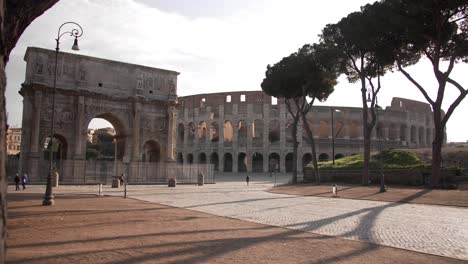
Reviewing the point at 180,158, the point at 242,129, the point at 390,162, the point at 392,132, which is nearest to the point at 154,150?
the point at 390,162

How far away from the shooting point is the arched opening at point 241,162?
5534cm

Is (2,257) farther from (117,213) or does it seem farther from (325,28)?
(325,28)

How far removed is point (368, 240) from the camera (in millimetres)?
7598

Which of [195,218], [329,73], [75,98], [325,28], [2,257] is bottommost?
[195,218]

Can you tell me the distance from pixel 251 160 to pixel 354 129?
50.7ft

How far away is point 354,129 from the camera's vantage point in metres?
56.4

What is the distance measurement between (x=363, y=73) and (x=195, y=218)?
1766 centimetres

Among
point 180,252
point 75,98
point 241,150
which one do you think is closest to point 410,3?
point 180,252

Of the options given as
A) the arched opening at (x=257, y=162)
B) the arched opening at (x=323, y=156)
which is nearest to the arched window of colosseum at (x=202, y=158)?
the arched opening at (x=257, y=162)

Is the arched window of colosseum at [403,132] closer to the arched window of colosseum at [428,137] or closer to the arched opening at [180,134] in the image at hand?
the arched window of colosseum at [428,137]

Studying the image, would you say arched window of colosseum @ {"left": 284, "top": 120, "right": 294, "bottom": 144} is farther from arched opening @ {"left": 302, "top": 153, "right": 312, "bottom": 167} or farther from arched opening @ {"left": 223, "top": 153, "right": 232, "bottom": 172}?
arched opening @ {"left": 223, "top": 153, "right": 232, "bottom": 172}

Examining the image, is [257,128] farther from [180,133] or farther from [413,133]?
[413,133]

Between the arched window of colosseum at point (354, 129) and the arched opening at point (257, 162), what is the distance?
1308cm

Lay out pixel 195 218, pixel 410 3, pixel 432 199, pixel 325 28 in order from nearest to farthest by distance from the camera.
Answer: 1. pixel 195 218
2. pixel 432 199
3. pixel 410 3
4. pixel 325 28
